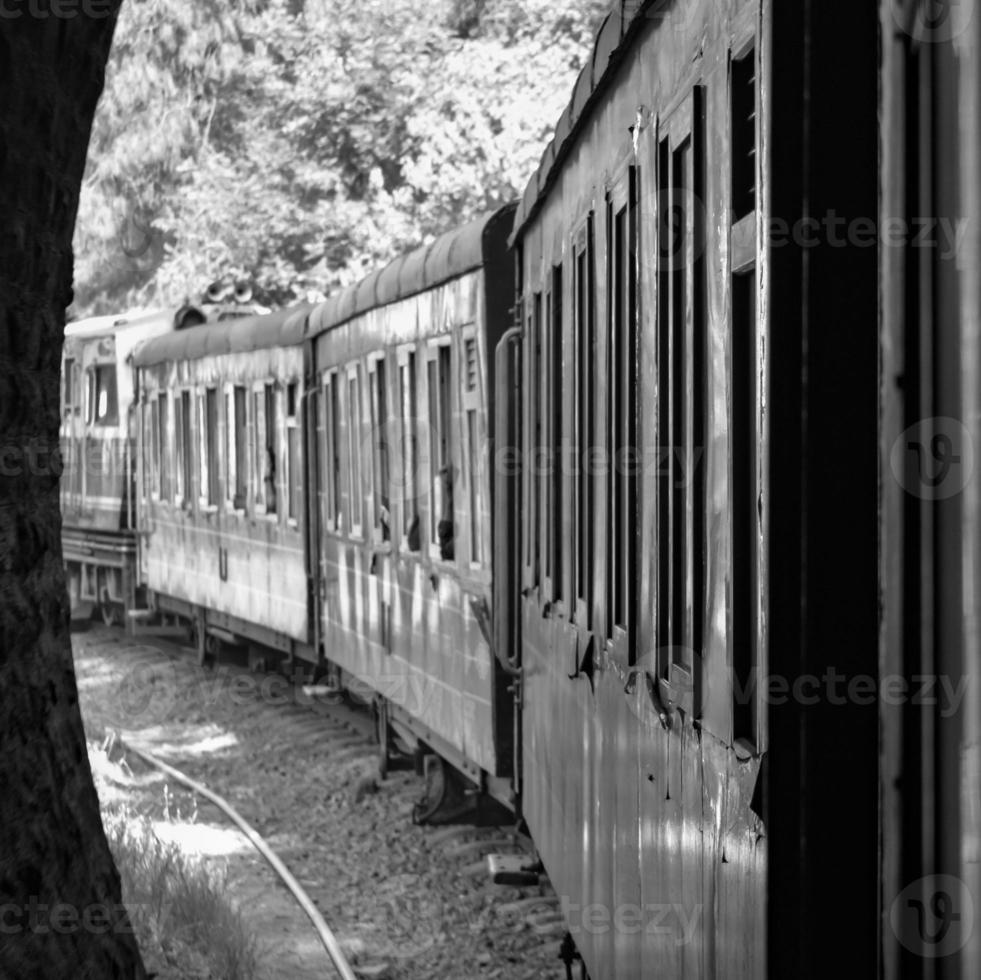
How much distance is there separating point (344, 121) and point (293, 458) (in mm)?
12749

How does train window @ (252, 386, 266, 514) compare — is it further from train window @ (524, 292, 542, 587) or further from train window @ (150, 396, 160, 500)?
train window @ (524, 292, 542, 587)

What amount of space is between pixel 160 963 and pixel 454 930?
1.66 metres

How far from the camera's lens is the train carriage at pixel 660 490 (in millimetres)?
3201

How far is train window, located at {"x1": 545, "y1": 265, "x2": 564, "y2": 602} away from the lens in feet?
22.3

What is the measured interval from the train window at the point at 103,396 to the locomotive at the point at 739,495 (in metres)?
15.3

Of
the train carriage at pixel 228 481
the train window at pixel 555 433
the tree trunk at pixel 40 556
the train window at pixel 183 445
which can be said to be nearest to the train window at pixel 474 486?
the train window at pixel 555 433

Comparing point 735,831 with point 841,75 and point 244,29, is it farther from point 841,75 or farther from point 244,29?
point 244,29

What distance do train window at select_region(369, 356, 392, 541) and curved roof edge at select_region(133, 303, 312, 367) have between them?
10.5 ft

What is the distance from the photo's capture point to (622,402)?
488 centimetres

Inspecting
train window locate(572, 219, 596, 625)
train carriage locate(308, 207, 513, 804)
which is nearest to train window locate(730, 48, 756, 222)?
train window locate(572, 219, 596, 625)

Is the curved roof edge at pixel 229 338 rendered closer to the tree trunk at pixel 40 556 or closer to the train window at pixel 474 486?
the train window at pixel 474 486

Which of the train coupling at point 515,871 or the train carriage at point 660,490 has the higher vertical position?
the train carriage at point 660,490

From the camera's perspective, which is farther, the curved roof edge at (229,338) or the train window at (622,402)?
the curved roof edge at (229,338)

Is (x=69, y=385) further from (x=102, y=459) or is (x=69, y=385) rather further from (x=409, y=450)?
(x=409, y=450)
